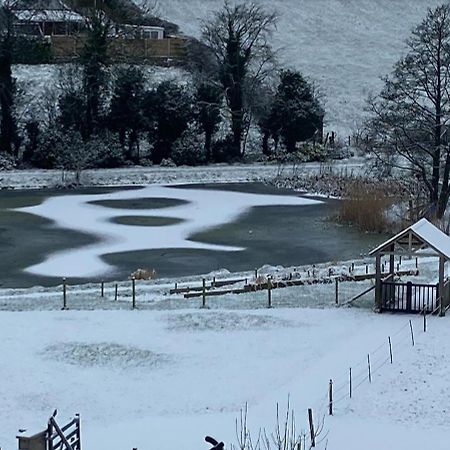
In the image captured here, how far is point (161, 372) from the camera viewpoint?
55.7 ft

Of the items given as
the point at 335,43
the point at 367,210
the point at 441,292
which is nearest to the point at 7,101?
the point at 367,210

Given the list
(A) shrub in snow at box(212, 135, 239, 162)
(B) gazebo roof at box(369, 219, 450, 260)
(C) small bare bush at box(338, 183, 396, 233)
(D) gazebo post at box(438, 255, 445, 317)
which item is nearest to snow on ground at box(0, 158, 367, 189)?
(A) shrub in snow at box(212, 135, 239, 162)

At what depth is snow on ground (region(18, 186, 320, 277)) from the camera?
27297mm

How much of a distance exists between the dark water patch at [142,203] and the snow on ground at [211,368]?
49.9 ft

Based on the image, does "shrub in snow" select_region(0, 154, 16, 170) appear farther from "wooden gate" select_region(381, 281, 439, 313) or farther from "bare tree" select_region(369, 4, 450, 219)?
"wooden gate" select_region(381, 281, 439, 313)

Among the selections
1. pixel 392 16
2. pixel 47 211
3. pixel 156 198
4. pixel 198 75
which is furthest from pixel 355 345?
pixel 392 16

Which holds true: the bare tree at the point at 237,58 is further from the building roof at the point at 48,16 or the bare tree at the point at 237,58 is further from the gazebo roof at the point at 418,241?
the gazebo roof at the point at 418,241

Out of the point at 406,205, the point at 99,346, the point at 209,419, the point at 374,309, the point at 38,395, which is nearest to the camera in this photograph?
the point at 209,419

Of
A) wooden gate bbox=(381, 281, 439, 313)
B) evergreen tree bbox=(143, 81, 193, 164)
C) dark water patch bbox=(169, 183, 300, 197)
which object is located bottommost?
wooden gate bbox=(381, 281, 439, 313)

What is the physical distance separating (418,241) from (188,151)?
97.7 feet

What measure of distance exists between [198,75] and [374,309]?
36.8 meters

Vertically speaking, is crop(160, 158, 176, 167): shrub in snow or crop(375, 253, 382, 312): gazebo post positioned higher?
crop(160, 158, 176, 167): shrub in snow

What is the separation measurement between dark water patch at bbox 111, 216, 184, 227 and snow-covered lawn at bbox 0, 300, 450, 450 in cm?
1271

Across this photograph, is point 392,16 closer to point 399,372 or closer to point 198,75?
point 198,75
